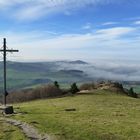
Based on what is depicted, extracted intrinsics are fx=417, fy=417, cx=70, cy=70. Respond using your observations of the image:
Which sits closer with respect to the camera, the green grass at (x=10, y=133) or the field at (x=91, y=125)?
the field at (x=91, y=125)

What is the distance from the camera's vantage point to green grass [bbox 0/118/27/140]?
112 feet

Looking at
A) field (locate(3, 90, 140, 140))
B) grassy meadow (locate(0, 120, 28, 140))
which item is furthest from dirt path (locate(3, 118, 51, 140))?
field (locate(3, 90, 140, 140))

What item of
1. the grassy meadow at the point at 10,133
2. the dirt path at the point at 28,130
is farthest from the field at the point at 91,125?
the grassy meadow at the point at 10,133

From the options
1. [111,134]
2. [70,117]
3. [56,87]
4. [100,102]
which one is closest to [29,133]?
[111,134]

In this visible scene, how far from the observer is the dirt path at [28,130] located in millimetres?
33341

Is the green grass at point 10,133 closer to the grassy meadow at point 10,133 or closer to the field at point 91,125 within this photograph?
the grassy meadow at point 10,133

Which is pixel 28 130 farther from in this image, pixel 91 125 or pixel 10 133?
pixel 91 125

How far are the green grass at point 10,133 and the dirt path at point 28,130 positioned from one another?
0.55 metres

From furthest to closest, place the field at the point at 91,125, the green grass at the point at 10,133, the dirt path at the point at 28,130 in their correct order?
the green grass at the point at 10,133
the field at the point at 91,125
the dirt path at the point at 28,130

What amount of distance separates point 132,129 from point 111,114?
42.5 feet

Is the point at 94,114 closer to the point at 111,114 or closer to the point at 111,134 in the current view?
the point at 111,114

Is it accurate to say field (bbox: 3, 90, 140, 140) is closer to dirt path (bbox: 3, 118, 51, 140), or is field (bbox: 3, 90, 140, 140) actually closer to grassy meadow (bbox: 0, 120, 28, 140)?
dirt path (bbox: 3, 118, 51, 140)

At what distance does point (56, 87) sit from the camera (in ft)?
302

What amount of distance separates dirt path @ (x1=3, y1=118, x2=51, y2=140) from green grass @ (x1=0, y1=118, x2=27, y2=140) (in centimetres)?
55
